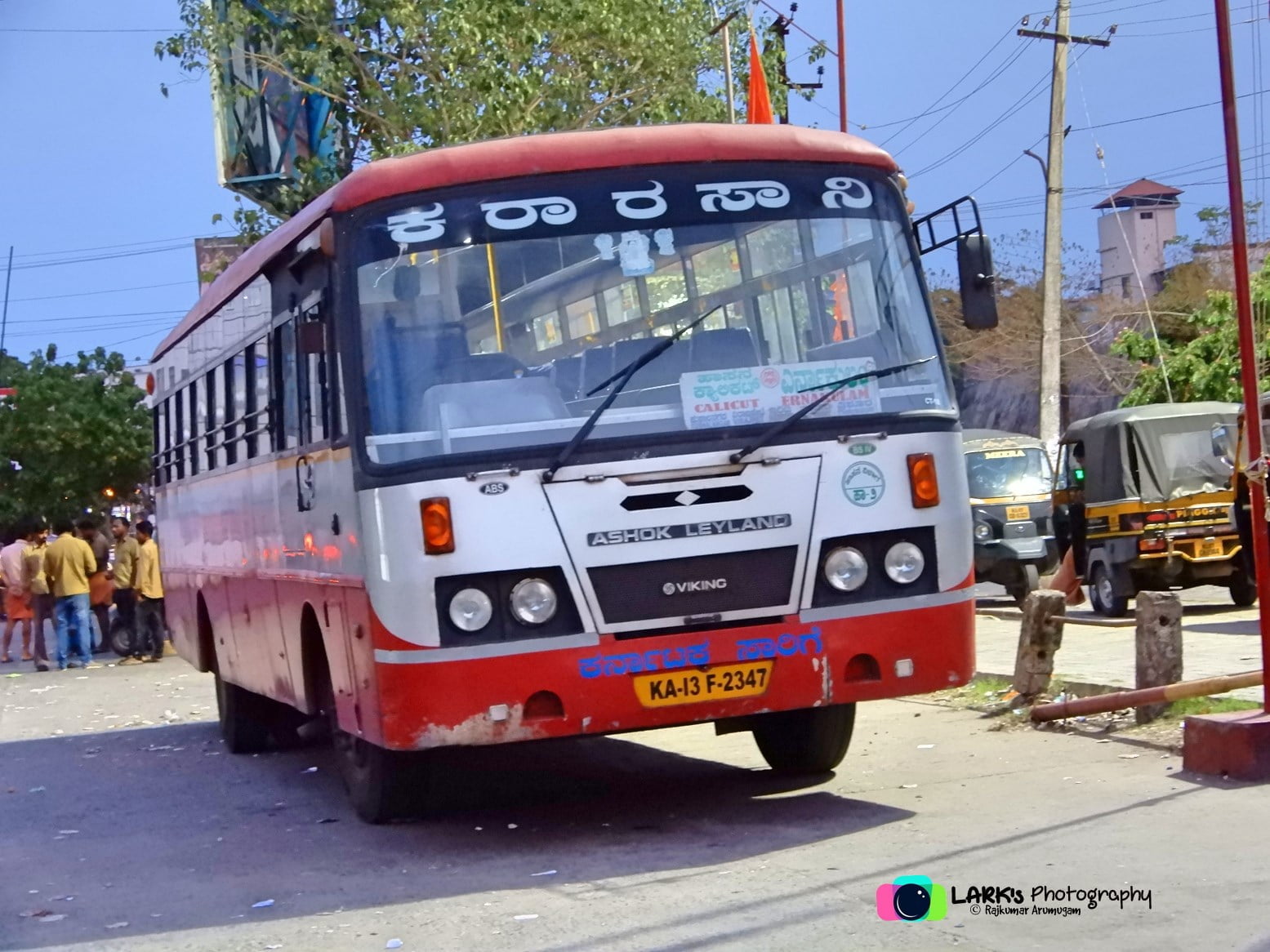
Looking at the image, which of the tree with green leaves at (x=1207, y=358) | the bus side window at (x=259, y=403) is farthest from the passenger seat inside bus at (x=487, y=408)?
the tree with green leaves at (x=1207, y=358)

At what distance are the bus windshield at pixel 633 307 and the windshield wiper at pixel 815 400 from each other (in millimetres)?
28

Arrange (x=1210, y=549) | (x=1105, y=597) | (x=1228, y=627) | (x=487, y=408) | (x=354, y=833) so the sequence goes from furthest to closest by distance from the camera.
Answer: (x=1105, y=597) < (x=1210, y=549) < (x=1228, y=627) < (x=354, y=833) < (x=487, y=408)

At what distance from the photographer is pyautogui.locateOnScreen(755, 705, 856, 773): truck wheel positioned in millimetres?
9070

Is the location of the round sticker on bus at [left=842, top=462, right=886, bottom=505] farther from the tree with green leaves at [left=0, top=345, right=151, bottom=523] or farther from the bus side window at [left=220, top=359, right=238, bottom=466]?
the tree with green leaves at [left=0, top=345, right=151, bottom=523]

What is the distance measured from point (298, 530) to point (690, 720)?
2516 millimetres

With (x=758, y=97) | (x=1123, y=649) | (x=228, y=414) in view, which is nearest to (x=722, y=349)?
(x=228, y=414)

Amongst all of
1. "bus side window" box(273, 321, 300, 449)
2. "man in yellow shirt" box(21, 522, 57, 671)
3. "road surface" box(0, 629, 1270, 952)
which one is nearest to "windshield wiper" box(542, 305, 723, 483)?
"road surface" box(0, 629, 1270, 952)

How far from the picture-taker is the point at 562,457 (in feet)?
24.2

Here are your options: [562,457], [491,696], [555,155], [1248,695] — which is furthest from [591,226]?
[1248,695]

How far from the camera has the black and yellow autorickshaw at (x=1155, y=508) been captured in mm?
19516

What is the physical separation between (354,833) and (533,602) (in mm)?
1987

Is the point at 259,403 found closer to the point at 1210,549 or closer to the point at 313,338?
the point at 313,338

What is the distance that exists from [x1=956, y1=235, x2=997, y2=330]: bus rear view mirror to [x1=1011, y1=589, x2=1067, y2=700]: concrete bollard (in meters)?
3.21

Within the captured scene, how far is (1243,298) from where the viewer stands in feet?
26.0
